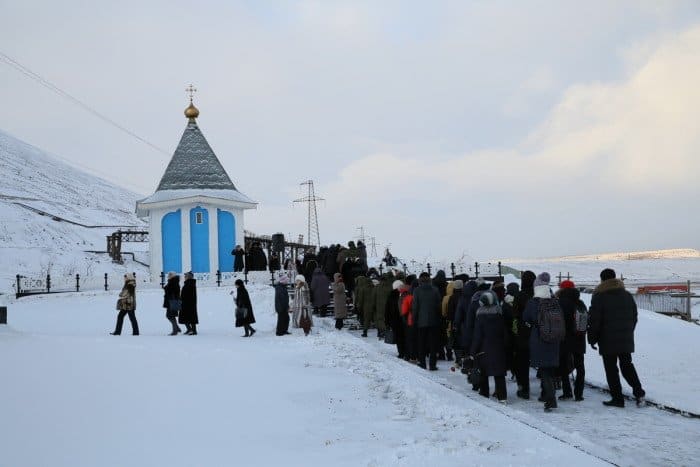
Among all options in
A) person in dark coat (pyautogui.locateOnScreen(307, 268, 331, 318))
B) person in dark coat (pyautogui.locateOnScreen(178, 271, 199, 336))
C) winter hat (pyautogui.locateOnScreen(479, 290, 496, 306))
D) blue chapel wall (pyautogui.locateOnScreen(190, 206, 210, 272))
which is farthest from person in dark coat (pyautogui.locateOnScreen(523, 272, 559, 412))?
blue chapel wall (pyautogui.locateOnScreen(190, 206, 210, 272))

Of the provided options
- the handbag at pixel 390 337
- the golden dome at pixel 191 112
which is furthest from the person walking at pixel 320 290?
the golden dome at pixel 191 112

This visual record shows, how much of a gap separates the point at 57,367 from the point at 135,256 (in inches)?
2207

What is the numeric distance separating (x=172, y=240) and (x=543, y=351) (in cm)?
2319

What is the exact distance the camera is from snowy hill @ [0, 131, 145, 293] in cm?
5512

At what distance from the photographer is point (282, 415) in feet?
23.3

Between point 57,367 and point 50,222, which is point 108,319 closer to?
point 57,367

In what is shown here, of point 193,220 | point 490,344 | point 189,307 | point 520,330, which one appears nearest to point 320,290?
point 189,307

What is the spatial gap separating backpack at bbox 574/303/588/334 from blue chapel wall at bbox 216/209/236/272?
21942mm

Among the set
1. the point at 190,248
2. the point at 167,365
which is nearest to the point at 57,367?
the point at 167,365

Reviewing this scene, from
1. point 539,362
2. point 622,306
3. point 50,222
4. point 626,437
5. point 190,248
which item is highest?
point 50,222

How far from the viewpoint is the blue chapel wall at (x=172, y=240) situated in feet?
95.8

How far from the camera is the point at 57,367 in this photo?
8.07 metres

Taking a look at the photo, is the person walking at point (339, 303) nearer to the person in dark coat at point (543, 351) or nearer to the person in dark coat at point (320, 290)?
the person in dark coat at point (320, 290)

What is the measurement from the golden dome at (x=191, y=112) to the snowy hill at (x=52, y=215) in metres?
15.7
